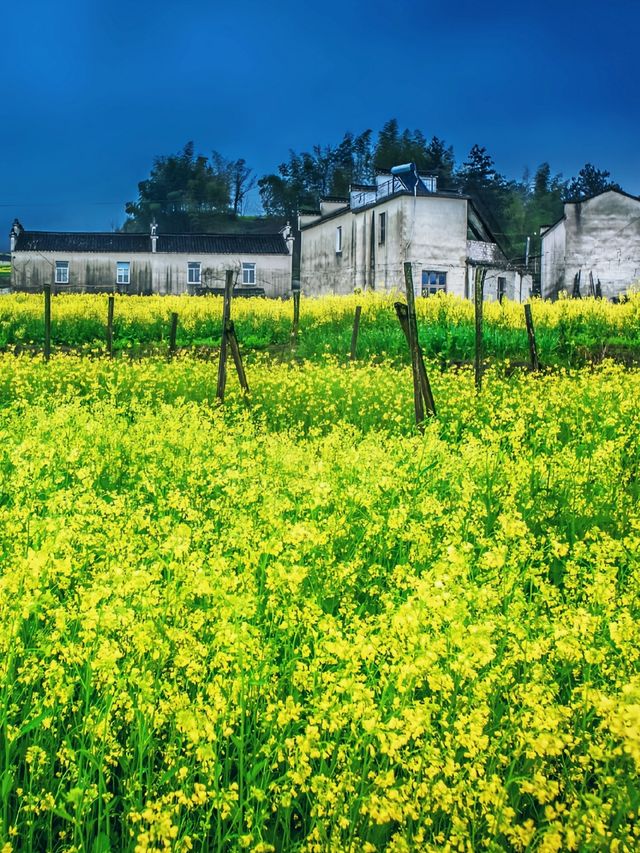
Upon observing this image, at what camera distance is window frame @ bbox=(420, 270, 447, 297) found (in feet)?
123

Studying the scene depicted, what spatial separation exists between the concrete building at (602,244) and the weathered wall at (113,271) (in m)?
21.2

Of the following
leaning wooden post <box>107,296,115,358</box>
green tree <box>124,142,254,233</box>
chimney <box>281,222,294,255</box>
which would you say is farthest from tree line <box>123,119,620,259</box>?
leaning wooden post <box>107,296,115,358</box>

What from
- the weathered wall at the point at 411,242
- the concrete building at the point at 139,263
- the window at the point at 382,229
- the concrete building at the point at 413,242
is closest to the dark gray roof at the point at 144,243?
the concrete building at the point at 139,263

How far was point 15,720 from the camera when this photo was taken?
10.8 ft

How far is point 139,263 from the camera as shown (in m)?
53.5

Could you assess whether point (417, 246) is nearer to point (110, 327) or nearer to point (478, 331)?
point (110, 327)

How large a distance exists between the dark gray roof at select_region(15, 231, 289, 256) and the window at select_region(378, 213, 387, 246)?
1659 centimetres

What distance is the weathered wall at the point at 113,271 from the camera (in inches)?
2087

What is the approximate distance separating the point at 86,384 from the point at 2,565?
1037 centimetres

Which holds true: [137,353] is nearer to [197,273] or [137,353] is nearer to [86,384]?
[86,384]

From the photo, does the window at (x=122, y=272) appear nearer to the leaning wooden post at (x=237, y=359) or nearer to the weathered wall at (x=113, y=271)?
the weathered wall at (x=113, y=271)

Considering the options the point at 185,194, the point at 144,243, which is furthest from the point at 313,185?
the point at 144,243

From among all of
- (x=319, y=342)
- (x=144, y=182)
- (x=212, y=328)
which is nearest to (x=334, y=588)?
(x=319, y=342)

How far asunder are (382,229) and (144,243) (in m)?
21.5
